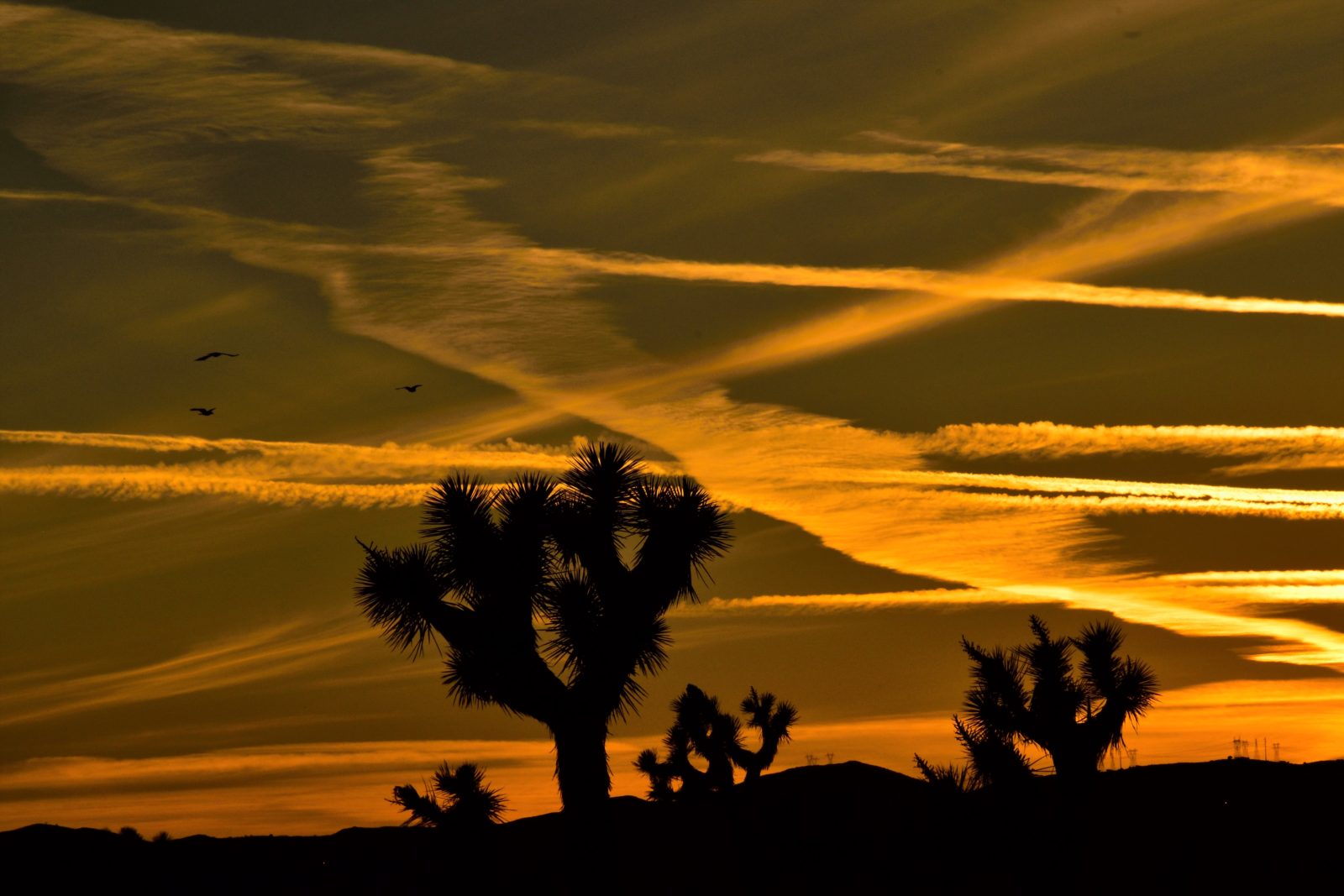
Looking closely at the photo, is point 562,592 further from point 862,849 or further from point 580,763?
point 862,849

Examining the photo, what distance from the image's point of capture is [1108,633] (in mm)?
22531

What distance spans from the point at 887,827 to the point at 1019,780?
23031 millimetres

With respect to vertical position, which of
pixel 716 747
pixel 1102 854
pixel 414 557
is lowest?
pixel 1102 854

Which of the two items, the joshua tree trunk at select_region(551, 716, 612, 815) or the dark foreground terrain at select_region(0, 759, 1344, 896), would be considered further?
the dark foreground terrain at select_region(0, 759, 1344, 896)

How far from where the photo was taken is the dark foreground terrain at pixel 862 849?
19.8m

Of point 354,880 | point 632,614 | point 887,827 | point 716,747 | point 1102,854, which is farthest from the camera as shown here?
point 354,880

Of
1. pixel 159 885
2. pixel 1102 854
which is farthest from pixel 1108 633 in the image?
pixel 159 885

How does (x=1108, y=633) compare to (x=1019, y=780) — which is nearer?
(x=1019, y=780)

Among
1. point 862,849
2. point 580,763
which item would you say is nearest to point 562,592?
point 580,763

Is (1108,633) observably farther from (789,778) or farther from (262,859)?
(262,859)

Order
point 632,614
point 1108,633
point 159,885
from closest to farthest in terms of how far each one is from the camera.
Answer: point 632,614, point 1108,633, point 159,885

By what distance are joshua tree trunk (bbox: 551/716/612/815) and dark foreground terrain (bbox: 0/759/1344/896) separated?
1.31 feet

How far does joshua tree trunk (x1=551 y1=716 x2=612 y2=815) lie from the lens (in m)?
18.0

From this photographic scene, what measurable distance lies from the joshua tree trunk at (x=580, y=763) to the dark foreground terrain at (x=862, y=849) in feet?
1.31
